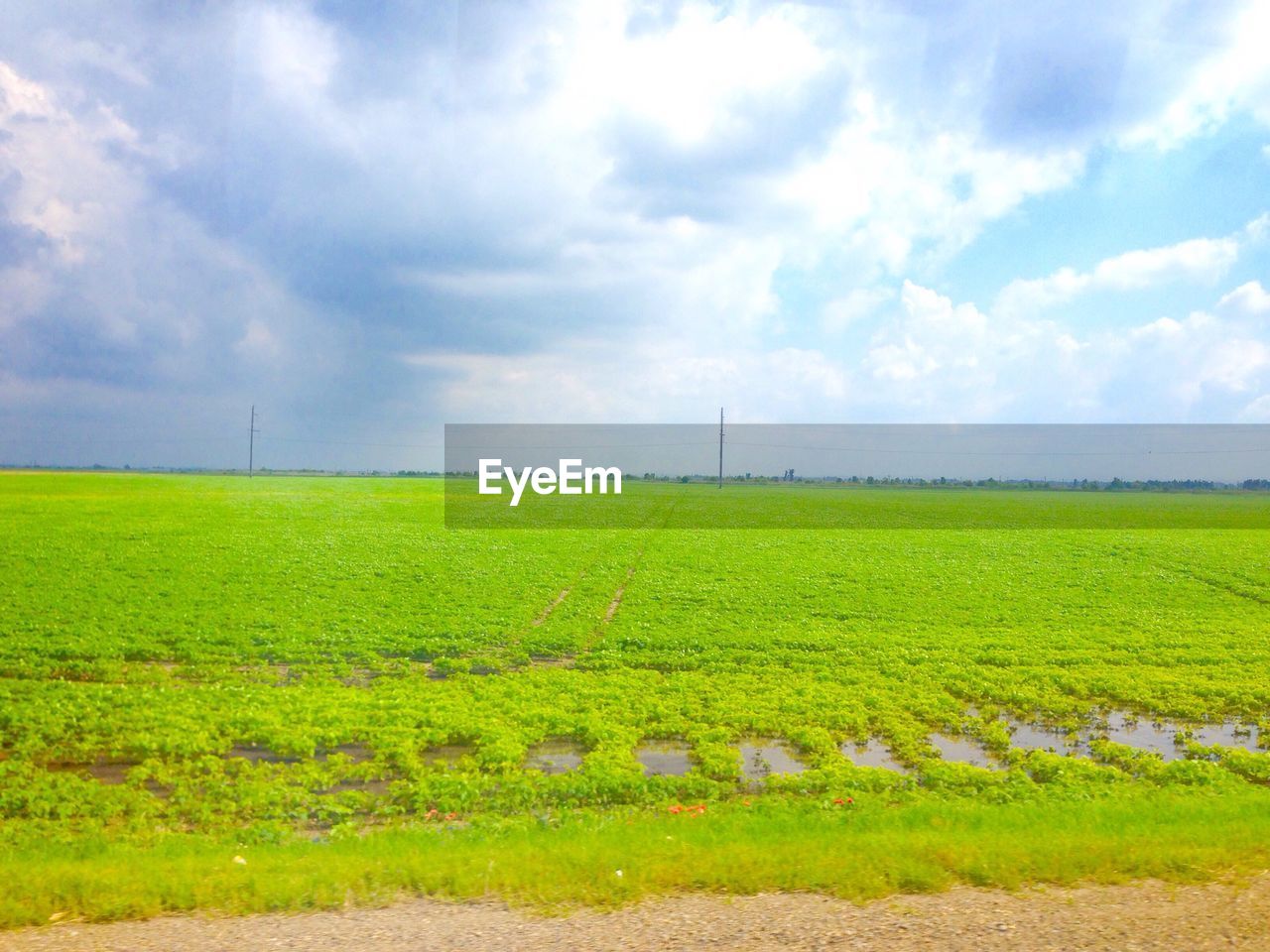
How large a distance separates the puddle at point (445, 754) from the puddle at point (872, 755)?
6746 mm

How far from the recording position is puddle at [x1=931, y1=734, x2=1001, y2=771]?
15.1 meters

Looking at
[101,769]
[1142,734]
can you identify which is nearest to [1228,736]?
[1142,734]

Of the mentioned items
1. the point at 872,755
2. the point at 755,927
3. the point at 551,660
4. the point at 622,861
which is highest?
the point at 755,927

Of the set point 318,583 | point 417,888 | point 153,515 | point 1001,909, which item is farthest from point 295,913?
point 153,515

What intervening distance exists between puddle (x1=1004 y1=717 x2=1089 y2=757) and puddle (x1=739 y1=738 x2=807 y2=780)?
453 cm

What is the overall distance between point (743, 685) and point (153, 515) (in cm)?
5242

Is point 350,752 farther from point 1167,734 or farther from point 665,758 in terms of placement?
point 1167,734

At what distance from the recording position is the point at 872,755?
15.4 meters

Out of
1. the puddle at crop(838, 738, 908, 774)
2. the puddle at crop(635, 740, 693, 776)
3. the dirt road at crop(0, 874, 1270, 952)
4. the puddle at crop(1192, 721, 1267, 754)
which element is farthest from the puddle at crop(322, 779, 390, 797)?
the puddle at crop(1192, 721, 1267, 754)

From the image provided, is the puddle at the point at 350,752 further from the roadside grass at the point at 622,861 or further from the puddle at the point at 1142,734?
the puddle at the point at 1142,734

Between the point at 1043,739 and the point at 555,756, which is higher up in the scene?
the point at 555,756

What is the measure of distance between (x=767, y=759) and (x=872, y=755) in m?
2.02

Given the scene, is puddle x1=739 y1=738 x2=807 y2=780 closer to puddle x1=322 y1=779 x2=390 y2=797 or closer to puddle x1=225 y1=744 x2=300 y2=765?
puddle x1=322 y1=779 x2=390 y2=797

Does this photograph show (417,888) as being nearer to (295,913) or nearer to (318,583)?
(295,913)
